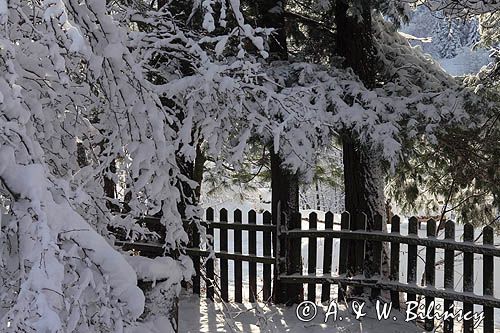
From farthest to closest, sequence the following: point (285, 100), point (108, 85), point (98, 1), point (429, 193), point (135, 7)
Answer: point (429, 193) → point (135, 7) → point (285, 100) → point (108, 85) → point (98, 1)

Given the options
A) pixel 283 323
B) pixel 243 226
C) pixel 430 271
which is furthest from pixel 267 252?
pixel 430 271

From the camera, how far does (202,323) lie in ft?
19.7

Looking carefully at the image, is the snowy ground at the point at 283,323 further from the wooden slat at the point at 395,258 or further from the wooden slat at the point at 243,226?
the wooden slat at the point at 243,226

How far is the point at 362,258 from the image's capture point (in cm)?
607

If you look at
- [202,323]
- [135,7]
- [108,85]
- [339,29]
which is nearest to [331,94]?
[339,29]

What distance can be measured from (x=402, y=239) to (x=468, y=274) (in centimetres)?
74

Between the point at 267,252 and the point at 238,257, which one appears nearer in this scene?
the point at 267,252

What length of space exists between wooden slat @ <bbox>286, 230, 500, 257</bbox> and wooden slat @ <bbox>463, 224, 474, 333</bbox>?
9 centimetres

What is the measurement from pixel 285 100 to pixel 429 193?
16.6ft

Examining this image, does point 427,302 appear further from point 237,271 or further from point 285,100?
point 285,100

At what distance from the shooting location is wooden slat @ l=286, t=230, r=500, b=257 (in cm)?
522

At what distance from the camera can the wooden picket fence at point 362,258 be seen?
17.5 ft

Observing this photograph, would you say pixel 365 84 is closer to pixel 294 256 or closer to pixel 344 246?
pixel 344 246

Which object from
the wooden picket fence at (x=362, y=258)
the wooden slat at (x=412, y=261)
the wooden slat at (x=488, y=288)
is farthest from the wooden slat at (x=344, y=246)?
the wooden slat at (x=488, y=288)
